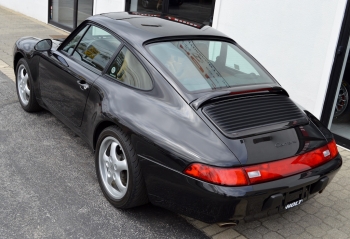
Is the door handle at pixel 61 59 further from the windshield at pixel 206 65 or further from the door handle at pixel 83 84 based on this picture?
the windshield at pixel 206 65

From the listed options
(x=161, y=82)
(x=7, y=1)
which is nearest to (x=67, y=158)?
(x=161, y=82)

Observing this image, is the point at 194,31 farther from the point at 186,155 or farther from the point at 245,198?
the point at 245,198

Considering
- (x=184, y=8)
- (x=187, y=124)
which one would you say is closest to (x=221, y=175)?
(x=187, y=124)

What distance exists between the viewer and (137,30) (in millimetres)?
3896

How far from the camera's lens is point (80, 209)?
3.58m

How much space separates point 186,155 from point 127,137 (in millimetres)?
639

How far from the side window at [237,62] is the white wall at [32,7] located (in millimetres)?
10082

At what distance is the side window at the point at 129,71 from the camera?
354 cm

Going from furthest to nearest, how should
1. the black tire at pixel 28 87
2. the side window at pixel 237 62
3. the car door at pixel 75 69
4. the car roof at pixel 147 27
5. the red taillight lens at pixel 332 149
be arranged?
the black tire at pixel 28 87 < the car door at pixel 75 69 < the side window at pixel 237 62 < the car roof at pixel 147 27 < the red taillight lens at pixel 332 149

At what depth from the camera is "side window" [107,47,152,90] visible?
3.54 m

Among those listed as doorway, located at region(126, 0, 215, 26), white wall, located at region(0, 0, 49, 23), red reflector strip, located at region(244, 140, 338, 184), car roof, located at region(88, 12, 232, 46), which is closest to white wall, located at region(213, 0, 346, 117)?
doorway, located at region(126, 0, 215, 26)

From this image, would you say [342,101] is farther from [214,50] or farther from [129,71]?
[129,71]

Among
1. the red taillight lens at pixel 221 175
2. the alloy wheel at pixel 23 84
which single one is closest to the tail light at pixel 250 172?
the red taillight lens at pixel 221 175

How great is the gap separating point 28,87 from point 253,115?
10.8ft
